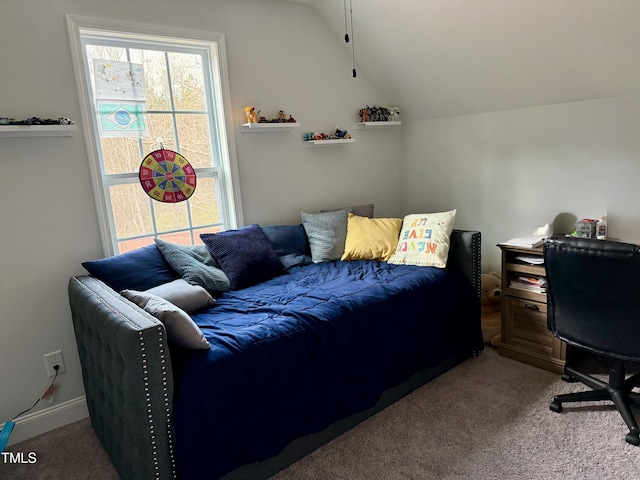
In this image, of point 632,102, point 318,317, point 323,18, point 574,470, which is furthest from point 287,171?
point 574,470

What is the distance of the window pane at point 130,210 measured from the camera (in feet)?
8.52

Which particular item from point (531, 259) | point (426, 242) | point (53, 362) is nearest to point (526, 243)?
point (531, 259)

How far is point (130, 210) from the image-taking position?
2.65 metres

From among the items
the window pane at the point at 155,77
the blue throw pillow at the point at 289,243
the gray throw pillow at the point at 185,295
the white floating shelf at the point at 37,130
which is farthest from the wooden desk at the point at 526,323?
the white floating shelf at the point at 37,130

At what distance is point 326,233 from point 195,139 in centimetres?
109

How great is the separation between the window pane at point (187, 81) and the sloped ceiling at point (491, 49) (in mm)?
1036

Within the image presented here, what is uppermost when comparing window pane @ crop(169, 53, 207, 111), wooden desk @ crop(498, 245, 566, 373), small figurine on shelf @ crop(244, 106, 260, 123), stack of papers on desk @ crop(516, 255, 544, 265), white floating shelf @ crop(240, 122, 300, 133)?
window pane @ crop(169, 53, 207, 111)

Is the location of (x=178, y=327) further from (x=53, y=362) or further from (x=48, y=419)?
(x=48, y=419)

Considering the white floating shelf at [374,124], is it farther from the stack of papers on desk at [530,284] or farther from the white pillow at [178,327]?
the white pillow at [178,327]

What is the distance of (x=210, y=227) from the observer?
9.78ft

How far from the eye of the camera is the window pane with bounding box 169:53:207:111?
275 centimetres

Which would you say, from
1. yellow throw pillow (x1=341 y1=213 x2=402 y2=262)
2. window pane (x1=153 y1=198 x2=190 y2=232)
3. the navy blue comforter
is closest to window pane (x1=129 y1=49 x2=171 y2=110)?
window pane (x1=153 y1=198 x2=190 y2=232)

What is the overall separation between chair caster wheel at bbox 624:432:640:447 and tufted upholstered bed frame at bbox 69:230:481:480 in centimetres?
110

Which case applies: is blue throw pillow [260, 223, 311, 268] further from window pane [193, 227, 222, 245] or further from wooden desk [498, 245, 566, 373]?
wooden desk [498, 245, 566, 373]
